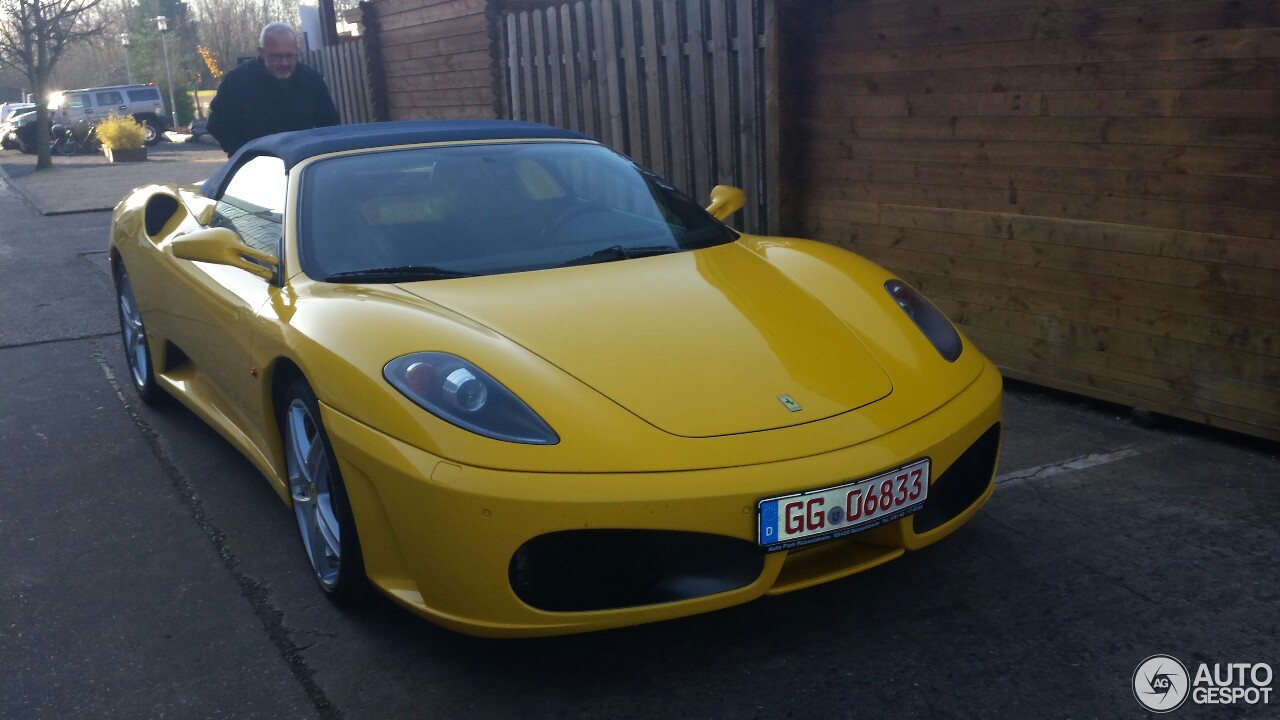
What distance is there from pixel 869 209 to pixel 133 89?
3571cm


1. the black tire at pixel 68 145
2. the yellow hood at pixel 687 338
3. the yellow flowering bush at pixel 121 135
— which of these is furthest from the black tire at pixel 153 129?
the yellow hood at pixel 687 338

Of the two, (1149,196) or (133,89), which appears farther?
(133,89)

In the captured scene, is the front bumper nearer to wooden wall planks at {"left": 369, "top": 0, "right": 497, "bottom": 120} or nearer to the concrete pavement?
wooden wall planks at {"left": 369, "top": 0, "right": 497, "bottom": 120}

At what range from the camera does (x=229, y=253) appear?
11.0ft

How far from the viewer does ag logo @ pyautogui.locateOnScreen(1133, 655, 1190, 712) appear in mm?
2430

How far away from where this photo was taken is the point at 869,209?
5.67 metres

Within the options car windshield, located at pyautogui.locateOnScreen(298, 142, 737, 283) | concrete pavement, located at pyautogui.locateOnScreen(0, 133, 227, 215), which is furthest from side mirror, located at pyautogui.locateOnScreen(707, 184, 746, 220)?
concrete pavement, located at pyautogui.locateOnScreen(0, 133, 227, 215)

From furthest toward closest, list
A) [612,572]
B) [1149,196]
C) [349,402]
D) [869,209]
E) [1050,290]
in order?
[869,209] < [1050,290] < [1149,196] < [349,402] < [612,572]

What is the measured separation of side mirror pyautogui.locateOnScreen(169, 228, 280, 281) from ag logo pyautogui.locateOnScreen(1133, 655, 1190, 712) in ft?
8.39

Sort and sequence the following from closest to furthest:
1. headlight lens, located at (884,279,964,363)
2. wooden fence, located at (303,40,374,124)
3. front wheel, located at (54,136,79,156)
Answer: headlight lens, located at (884,279,964,363) → wooden fence, located at (303,40,374,124) → front wheel, located at (54,136,79,156)

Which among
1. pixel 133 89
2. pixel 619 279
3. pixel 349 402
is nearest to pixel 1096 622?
pixel 619 279

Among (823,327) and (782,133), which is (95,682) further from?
(782,133)

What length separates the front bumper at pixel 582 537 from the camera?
2.34 meters

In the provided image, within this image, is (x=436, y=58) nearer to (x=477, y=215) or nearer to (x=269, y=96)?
(x=269, y=96)
